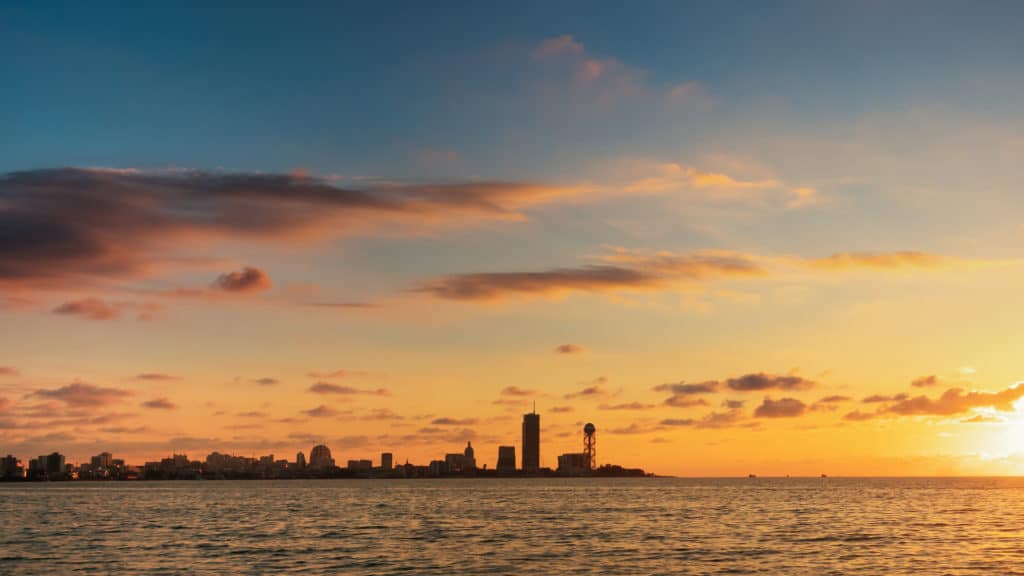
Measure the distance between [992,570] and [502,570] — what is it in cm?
4409

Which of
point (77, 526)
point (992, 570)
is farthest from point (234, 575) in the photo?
point (77, 526)

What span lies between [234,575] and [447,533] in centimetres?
4746

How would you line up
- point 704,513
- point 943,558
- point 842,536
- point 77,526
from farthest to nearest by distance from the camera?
point 704,513 < point 77,526 < point 842,536 < point 943,558

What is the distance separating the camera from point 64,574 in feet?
256

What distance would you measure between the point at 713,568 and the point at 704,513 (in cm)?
9515

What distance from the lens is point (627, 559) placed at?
87.4 metres

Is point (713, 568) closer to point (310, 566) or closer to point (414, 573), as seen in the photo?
point (414, 573)

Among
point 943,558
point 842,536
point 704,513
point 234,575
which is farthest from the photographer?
point 704,513

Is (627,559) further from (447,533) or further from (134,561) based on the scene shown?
(134,561)

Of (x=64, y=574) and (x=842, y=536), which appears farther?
Result: (x=842, y=536)

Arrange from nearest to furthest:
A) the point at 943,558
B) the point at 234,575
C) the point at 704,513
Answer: the point at 234,575, the point at 943,558, the point at 704,513

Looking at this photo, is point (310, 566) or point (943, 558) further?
point (943, 558)

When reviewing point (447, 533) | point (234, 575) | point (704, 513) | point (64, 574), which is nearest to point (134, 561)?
point (64, 574)

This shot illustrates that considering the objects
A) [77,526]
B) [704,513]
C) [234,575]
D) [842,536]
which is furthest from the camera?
[704,513]
